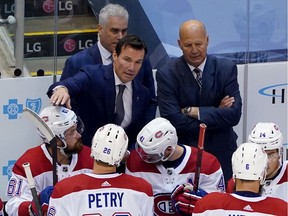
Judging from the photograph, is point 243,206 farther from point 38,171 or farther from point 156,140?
point 38,171

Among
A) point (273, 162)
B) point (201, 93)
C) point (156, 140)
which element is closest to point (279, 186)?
point (273, 162)

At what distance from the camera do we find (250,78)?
7703 mm

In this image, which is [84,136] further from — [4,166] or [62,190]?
[62,190]

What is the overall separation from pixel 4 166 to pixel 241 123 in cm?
159

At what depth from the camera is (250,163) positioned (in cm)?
554

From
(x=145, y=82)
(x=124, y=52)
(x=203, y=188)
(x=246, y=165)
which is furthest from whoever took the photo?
(x=145, y=82)

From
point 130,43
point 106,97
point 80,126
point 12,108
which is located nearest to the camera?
point 80,126

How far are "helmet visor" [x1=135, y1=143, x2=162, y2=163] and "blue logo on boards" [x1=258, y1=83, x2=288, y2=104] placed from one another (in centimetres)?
161

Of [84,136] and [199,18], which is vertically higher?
[199,18]

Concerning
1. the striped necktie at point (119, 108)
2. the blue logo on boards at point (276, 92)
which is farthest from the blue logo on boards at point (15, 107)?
the blue logo on boards at point (276, 92)

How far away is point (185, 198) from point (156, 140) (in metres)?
0.36

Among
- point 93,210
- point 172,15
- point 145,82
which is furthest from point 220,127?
point 93,210

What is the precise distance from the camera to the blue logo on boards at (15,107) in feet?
25.0

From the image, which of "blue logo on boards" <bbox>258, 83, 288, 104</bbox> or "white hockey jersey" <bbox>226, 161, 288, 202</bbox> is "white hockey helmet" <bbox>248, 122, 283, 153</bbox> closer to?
"white hockey jersey" <bbox>226, 161, 288, 202</bbox>
